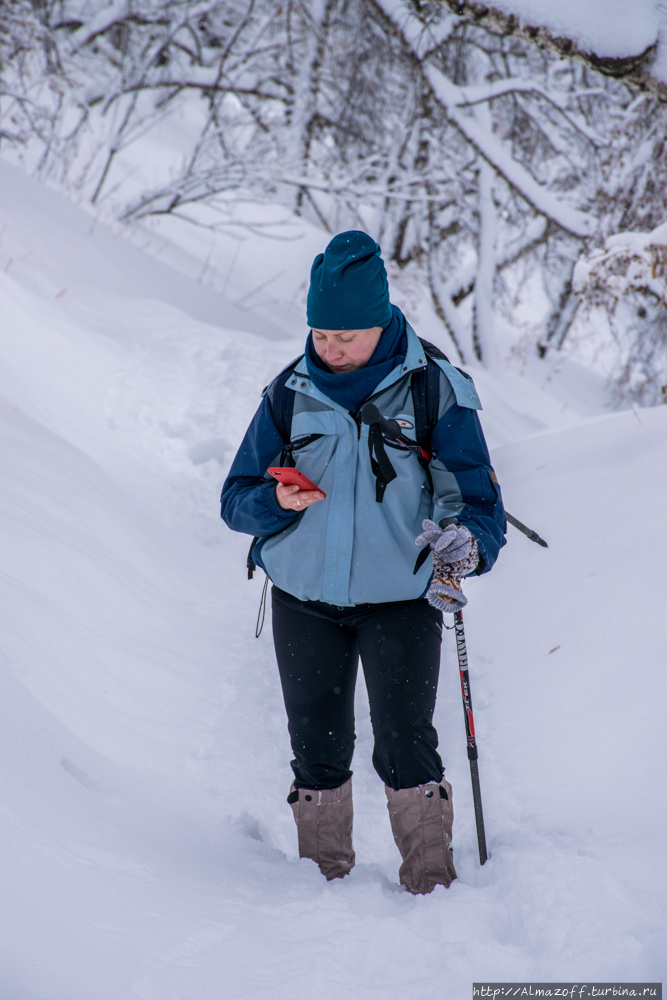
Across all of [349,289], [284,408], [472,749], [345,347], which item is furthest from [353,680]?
[349,289]

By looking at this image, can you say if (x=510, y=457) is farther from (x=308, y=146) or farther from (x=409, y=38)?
A: (x=308, y=146)

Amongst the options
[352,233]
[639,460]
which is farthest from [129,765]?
[639,460]

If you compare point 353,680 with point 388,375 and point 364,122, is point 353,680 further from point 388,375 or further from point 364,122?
point 364,122

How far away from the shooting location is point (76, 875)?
1719 mm

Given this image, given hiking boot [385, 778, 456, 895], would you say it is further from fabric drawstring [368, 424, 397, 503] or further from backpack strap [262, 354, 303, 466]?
backpack strap [262, 354, 303, 466]

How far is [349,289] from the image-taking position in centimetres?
196

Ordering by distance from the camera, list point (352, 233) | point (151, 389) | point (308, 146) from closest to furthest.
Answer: point (352, 233) → point (151, 389) → point (308, 146)

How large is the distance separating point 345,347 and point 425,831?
1.35 meters

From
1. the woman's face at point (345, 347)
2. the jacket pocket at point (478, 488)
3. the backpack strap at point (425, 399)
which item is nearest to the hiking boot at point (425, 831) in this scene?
the jacket pocket at point (478, 488)

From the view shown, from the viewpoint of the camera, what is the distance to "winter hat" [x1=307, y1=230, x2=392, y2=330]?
6.46 ft

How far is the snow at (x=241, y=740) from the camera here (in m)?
1.63

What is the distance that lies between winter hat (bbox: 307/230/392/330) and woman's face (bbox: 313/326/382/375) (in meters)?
0.02

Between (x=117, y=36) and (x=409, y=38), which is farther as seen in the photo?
(x=117, y=36)

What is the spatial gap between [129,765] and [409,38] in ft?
20.9
